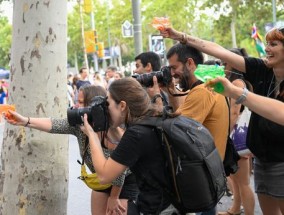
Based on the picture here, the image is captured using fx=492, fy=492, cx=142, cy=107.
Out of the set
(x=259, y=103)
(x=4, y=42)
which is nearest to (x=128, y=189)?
(x=259, y=103)

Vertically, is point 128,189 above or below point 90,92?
below

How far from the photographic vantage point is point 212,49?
330 cm

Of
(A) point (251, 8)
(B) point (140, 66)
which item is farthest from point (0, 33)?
(B) point (140, 66)

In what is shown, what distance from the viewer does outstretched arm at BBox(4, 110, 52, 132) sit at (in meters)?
→ 3.30

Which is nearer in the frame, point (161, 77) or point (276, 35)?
point (276, 35)

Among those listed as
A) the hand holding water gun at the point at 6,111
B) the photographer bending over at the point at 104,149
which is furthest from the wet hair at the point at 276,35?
the hand holding water gun at the point at 6,111

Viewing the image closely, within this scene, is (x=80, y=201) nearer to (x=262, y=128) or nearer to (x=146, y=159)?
(x=262, y=128)

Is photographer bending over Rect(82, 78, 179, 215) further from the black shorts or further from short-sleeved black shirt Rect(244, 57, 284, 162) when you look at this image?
the black shorts

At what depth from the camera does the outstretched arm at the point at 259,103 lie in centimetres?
239

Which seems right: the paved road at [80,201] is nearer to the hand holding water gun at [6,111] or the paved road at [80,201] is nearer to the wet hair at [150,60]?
the wet hair at [150,60]

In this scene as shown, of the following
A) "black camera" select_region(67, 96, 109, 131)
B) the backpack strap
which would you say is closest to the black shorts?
"black camera" select_region(67, 96, 109, 131)

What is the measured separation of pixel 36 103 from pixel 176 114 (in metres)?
1.40

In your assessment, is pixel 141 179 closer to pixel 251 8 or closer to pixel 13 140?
pixel 13 140

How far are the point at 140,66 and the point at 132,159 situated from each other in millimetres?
2818
